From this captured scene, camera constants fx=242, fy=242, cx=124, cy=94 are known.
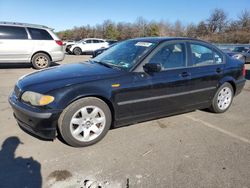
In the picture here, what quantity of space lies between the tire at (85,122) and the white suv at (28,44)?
741 cm

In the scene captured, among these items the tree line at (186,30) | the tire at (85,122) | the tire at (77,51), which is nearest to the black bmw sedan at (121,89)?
the tire at (85,122)

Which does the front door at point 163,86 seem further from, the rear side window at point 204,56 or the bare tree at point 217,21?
the bare tree at point 217,21

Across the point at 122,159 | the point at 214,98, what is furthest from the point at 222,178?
the point at 214,98

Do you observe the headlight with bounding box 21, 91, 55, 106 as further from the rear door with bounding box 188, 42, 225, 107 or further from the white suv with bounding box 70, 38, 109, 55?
the white suv with bounding box 70, 38, 109, 55

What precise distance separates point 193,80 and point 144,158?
1.87 meters

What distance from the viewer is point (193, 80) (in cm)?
437

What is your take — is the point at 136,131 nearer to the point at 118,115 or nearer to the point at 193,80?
the point at 118,115

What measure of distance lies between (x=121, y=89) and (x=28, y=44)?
24.3 ft

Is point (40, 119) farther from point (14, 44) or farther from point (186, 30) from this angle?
point (186, 30)

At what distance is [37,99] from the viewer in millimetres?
3186

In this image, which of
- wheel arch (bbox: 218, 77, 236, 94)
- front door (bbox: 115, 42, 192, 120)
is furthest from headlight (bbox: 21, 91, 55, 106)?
Result: wheel arch (bbox: 218, 77, 236, 94)

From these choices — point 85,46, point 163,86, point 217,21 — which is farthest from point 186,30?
point 163,86

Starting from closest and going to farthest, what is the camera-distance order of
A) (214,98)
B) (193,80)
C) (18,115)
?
(18,115), (193,80), (214,98)

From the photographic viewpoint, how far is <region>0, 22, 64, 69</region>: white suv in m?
9.40
